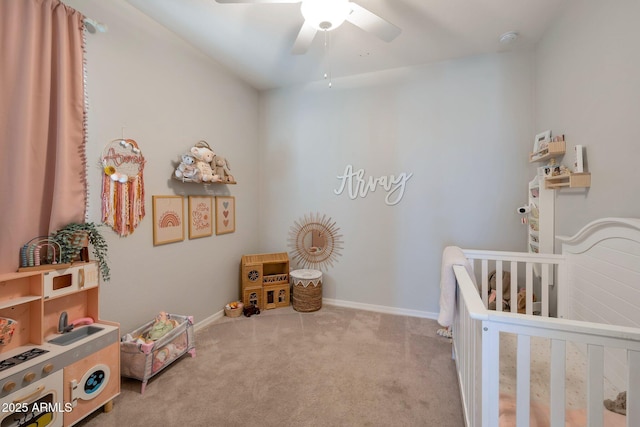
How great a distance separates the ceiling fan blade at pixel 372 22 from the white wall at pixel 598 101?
1.06m

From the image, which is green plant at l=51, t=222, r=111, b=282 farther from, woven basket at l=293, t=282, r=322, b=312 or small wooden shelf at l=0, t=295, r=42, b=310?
woven basket at l=293, t=282, r=322, b=312

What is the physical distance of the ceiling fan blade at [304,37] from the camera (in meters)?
1.64

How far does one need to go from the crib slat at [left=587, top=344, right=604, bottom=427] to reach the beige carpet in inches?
30.6

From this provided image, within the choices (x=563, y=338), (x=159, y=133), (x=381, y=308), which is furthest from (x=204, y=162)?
(x=563, y=338)

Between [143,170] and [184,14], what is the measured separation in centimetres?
116

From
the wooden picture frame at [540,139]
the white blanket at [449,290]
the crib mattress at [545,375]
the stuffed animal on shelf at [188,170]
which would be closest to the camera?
the crib mattress at [545,375]

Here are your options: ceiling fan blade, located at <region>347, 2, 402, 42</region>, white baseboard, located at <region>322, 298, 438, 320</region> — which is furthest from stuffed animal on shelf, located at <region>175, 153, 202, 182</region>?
white baseboard, located at <region>322, 298, 438, 320</region>

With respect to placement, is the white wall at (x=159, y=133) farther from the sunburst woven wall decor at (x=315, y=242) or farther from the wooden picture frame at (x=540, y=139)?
the wooden picture frame at (x=540, y=139)

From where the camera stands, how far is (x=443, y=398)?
1.60 metres

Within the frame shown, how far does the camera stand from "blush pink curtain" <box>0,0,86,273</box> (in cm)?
133

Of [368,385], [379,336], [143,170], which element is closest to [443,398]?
[368,385]

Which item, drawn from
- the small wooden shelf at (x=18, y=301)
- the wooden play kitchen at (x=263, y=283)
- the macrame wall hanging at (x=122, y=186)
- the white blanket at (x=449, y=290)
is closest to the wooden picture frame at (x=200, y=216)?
the macrame wall hanging at (x=122, y=186)

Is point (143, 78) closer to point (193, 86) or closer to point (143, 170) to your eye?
point (193, 86)

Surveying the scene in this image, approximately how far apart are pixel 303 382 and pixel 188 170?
1781 millimetres
